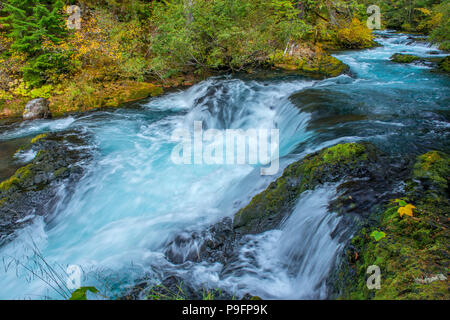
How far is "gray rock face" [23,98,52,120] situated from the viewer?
8602 millimetres

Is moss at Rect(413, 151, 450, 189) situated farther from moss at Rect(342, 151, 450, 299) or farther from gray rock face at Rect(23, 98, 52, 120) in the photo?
gray rock face at Rect(23, 98, 52, 120)

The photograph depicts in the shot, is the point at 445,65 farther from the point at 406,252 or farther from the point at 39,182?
the point at 39,182

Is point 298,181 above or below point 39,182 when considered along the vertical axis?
above

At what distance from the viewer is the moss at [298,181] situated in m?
3.54

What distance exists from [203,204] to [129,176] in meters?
2.28

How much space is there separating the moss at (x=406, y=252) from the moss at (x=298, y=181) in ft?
3.00

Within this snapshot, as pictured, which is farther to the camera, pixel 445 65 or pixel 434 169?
pixel 445 65

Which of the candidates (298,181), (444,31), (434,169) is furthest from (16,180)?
(444,31)

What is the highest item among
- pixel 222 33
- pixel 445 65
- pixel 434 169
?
pixel 222 33

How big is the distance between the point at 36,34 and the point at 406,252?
1208cm

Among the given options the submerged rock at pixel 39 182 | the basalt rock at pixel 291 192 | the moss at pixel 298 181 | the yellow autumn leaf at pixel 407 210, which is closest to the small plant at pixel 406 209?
the yellow autumn leaf at pixel 407 210

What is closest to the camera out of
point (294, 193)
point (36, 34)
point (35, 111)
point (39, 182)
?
point (294, 193)

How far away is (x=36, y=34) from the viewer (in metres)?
8.81
